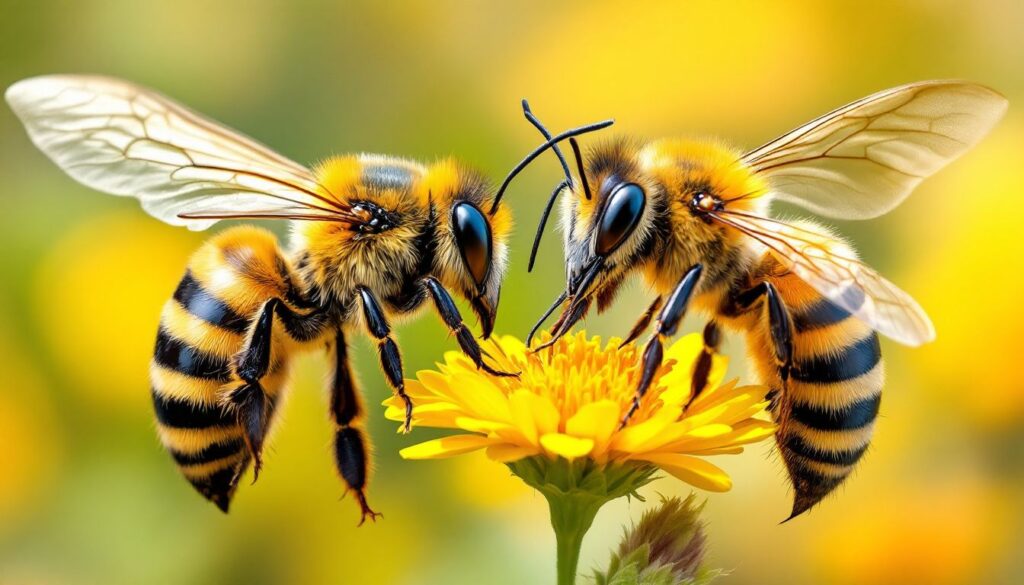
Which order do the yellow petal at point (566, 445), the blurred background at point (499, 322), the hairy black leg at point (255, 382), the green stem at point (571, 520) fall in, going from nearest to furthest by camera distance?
the yellow petal at point (566, 445), the green stem at point (571, 520), the hairy black leg at point (255, 382), the blurred background at point (499, 322)

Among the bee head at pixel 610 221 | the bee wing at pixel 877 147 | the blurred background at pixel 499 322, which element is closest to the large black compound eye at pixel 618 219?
the bee head at pixel 610 221

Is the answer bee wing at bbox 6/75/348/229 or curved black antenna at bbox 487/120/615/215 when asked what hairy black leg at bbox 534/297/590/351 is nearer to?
curved black antenna at bbox 487/120/615/215

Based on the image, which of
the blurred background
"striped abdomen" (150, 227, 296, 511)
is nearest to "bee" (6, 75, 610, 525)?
"striped abdomen" (150, 227, 296, 511)

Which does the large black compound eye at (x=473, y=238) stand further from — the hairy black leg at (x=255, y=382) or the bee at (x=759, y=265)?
the hairy black leg at (x=255, y=382)

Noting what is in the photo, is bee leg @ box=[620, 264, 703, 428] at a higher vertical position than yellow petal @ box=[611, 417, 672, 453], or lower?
higher

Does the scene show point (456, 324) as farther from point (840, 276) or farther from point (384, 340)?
point (840, 276)

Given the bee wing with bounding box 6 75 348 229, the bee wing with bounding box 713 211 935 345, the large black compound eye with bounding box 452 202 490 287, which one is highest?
the bee wing with bounding box 6 75 348 229

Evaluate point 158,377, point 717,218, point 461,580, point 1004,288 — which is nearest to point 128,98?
point 158,377
